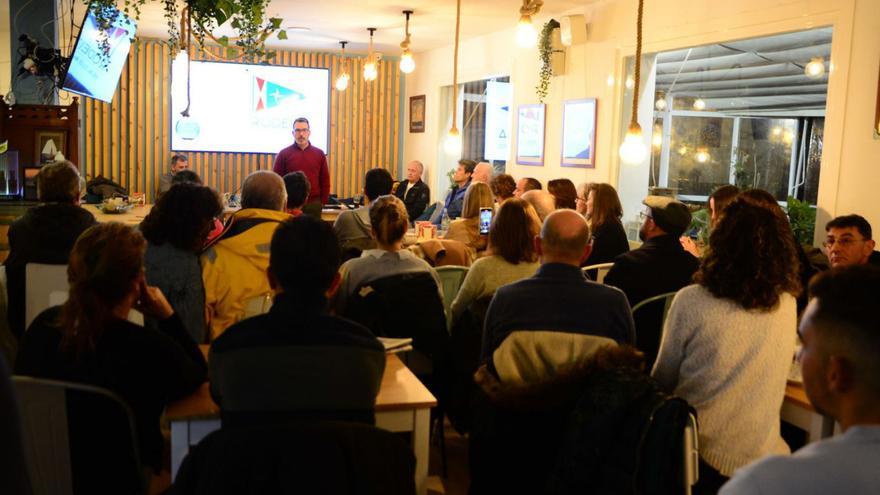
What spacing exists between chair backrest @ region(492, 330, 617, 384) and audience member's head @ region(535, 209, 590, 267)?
290mm

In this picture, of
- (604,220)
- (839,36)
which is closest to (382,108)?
(604,220)

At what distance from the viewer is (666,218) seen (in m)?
3.88

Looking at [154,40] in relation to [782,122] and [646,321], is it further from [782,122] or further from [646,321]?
[646,321]

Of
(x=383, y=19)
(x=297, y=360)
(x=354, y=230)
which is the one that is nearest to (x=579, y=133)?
(x=383, y=19)

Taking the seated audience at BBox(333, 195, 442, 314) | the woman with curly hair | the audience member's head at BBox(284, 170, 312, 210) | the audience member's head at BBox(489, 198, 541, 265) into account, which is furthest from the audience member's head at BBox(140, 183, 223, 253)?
the woman with curly hair

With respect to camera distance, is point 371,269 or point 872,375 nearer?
point 872,375

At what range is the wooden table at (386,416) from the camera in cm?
235

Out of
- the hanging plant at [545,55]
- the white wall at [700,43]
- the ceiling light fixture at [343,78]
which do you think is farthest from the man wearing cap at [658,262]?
the ceiling light fixture at [343,78]

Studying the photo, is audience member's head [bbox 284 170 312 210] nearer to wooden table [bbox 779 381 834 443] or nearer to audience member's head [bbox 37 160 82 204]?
audience member's head [bbox 37 160 82 204]

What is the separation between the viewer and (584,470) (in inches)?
89.0

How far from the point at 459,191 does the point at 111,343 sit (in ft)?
20.2

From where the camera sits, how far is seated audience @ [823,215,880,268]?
4.09 metres

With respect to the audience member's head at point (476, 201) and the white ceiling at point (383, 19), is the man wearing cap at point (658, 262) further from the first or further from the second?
the white ceiling at point (383, 19)

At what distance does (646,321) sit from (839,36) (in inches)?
94.4
